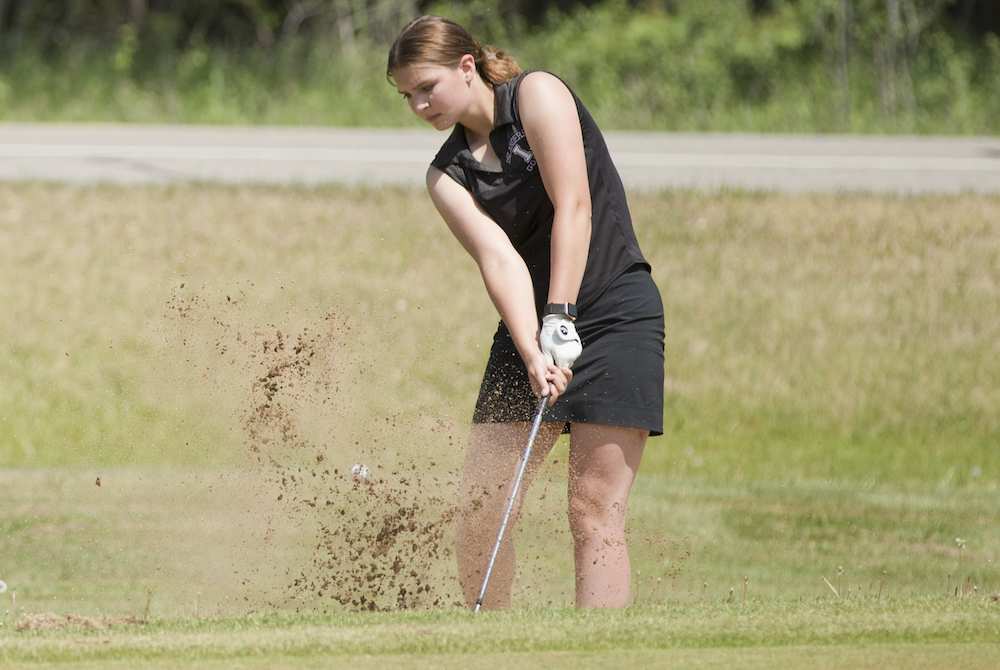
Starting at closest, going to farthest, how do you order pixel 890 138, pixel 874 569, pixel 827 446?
pixel 874 569, pixel 827 446, pixel 890 138

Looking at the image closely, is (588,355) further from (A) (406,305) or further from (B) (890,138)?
(B) (890,138)

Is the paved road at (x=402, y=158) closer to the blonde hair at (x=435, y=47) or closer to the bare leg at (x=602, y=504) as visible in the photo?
the blonde hair at (x=435, y=47)

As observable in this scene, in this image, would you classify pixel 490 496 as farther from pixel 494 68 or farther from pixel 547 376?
pixel 494 68

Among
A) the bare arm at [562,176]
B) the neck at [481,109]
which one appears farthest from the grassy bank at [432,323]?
the bare arm at [562,176]

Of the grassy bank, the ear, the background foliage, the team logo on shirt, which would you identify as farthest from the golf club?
the background foliage

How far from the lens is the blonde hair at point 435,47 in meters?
3.73

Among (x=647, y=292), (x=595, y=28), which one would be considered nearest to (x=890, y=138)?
(x=595, y=28)

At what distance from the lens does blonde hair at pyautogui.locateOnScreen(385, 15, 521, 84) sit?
12.2 feet

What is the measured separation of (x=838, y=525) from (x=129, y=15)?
54.0 ft

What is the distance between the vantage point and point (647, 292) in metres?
3.91

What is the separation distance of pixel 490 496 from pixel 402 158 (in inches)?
341

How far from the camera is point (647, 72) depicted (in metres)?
15.3

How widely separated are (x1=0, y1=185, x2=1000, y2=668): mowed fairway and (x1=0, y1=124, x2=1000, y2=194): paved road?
798 mm

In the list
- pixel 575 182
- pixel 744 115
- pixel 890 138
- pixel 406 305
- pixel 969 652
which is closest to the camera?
pixel 969 652
